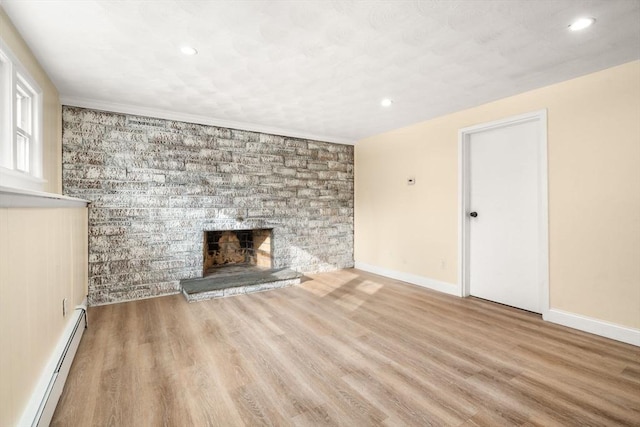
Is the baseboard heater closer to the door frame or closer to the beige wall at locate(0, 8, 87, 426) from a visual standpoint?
the beige wall at locate(0, 8, 87, 426)

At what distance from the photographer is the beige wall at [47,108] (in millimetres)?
1908

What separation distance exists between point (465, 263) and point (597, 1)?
108 inches

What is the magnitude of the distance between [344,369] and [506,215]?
2.62 m

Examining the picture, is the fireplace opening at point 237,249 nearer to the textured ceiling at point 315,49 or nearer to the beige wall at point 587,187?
the textured ceiling at point 315,49

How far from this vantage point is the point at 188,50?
7.30 ft

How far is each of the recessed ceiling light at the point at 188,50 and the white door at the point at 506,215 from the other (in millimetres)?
3166

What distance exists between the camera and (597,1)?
67.4 inches

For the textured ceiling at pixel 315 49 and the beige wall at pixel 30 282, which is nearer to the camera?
the beige wall at pixel 30 282

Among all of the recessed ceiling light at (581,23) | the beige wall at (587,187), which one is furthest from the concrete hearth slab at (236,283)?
the recessed ceiling light at (581,23)

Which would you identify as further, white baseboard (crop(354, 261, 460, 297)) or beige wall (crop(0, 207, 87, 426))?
white baseboard (crop(354, 261, 460, 297))

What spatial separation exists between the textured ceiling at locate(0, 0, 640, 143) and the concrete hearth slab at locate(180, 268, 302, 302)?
7.24ft

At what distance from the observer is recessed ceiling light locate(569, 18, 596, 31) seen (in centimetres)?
188

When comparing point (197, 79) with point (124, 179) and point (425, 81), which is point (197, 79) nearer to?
point (124, 179)

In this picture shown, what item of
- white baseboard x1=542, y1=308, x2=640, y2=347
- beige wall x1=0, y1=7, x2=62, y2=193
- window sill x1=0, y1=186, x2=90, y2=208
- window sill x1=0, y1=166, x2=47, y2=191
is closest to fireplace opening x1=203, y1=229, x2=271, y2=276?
beige wall x1=0, y1=7, x2=62, y2=193
